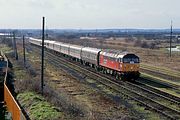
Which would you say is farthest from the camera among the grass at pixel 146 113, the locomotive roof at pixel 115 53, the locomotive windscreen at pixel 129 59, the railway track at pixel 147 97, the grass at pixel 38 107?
the locomotive roof at pixel 115 53

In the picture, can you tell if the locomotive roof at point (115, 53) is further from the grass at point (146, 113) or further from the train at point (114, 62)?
the grass at point (146, 113)

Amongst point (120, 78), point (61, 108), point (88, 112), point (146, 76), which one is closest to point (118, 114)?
point (88, 112)

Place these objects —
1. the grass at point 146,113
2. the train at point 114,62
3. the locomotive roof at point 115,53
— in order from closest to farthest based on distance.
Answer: the grass at point 146,113 → the train at point 114,62 → the locomotive roof at point 115,53

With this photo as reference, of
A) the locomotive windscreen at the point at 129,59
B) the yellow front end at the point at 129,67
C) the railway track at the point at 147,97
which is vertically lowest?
the railway track at the point at 147,97

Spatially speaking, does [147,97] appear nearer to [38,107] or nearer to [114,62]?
[38,107]

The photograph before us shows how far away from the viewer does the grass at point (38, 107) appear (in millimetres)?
20495

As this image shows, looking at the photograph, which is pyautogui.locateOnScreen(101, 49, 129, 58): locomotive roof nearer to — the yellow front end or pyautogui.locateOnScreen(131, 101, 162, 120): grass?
the yellow front end

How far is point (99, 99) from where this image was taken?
27.5m

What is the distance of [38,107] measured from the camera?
22609mm

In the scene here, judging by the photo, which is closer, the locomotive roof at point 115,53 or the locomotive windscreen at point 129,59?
the locomotive windscreen at point 129,59

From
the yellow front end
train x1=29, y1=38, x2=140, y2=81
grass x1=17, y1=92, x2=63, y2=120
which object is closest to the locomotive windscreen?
train x1=29, y1=38, x2=140, y2=81

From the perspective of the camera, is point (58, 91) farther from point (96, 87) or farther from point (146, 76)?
point (146, 76)

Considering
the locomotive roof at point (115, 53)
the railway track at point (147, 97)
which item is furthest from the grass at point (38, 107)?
the locomotive roof at point (115, 53)

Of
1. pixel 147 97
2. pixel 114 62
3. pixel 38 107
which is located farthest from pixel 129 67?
pixel 38 107
